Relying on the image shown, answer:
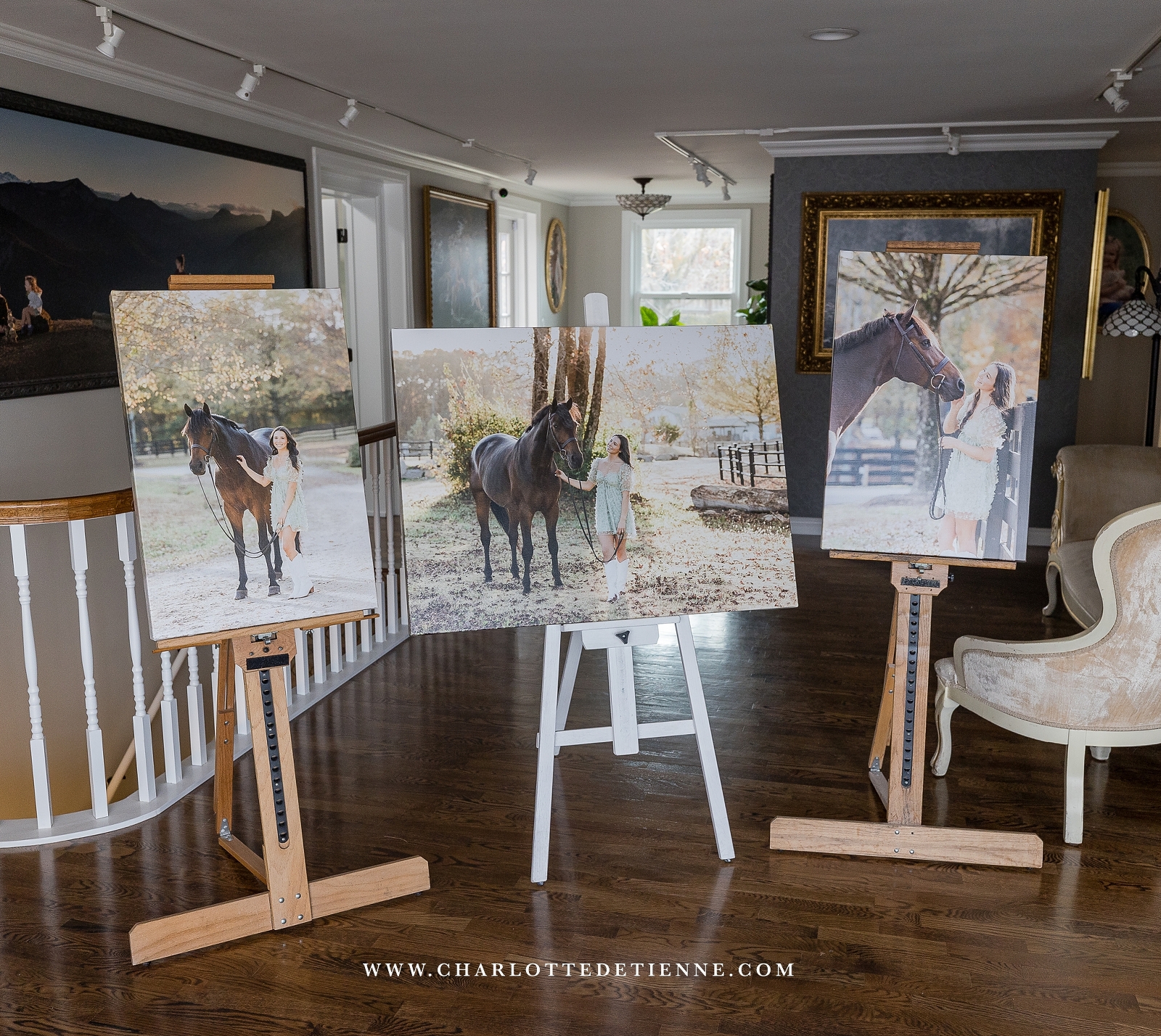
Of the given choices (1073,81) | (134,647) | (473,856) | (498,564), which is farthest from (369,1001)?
(1073,81)

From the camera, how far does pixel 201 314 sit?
7.97 ft

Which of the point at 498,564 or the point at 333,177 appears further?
the point at 333,177

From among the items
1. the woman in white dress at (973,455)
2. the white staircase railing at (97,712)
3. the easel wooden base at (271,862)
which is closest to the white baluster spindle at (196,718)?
the white staircase railing at (97,712)

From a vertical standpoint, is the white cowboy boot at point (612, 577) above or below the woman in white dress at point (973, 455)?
below

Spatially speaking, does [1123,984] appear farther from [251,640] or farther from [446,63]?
[446,63]

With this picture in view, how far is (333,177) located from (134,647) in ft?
12.6

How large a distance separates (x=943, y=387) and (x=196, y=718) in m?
2.43

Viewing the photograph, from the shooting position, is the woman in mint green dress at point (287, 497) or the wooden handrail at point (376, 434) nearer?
the woman in mint green dress at point (287, 497)

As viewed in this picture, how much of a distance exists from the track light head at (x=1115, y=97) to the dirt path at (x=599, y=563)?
3013 mm

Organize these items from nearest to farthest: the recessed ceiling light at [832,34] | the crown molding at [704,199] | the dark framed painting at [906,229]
Result: the recessed ceiling light at [832,34]
the dark framed painting at [906,229]
the crown molding at [704,199]

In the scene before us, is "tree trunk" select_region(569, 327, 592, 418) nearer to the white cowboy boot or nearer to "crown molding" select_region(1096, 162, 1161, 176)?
the white cowboy boot

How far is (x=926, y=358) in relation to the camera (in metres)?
2.81

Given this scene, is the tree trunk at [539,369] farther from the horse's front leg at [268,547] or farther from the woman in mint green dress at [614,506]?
the horse's front leg at [268,547]

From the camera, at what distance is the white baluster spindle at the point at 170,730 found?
3115mm
